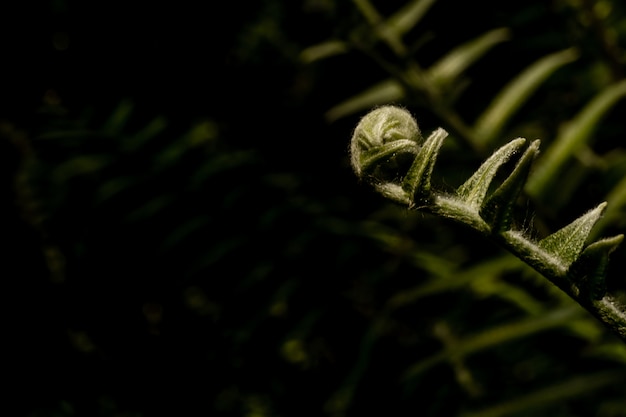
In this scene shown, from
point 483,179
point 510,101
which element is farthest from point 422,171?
point 510,101

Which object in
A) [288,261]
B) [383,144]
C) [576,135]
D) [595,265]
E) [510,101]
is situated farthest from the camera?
[288,261]

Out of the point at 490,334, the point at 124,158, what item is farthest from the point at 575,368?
the point at 124,158

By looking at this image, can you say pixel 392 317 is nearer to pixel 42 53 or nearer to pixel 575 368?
pixel 575 368

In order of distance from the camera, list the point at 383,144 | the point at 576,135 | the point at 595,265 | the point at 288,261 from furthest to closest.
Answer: the point at 288,261 → the point at 576,135 → the point at 383,144 → the point at 595,265

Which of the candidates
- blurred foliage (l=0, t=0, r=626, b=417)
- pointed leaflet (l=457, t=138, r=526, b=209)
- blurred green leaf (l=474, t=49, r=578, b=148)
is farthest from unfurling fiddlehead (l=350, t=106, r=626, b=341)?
blurred green leaf (l=474, t=49, r=578, b=148)

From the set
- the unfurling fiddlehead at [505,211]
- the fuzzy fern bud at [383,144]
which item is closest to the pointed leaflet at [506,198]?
the unfurling fiddlehead at [505,211]

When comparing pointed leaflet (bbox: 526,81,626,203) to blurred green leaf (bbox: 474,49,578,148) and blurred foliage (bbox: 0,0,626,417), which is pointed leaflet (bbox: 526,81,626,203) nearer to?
blurred foliage (bbox: 0,0,626,417)

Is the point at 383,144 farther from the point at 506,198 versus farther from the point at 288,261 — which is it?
the point at 288,261
